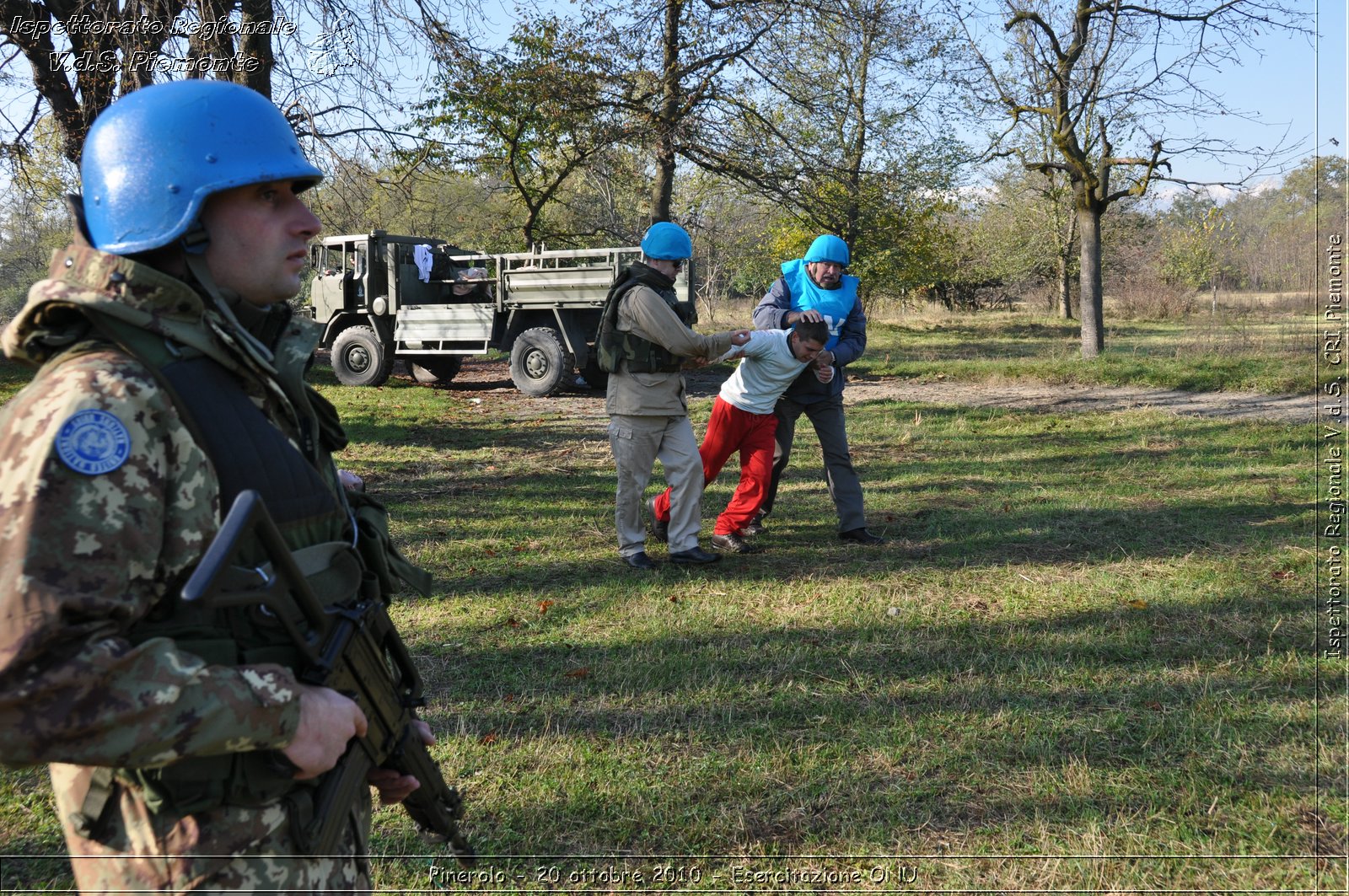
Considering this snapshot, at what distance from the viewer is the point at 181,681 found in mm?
1276

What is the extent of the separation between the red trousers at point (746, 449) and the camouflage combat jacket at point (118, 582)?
4842 millimetres

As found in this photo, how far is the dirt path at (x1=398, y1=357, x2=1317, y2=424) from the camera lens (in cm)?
1161

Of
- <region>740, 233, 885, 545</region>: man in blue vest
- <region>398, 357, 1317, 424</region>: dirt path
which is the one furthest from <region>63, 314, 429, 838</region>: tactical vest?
<region>398, 357, 1317, 424</region>: dirt path

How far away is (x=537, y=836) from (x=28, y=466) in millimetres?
2309

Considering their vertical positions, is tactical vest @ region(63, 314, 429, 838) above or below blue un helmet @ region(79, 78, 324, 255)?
below

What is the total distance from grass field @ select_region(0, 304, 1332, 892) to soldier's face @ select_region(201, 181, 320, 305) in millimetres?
2066

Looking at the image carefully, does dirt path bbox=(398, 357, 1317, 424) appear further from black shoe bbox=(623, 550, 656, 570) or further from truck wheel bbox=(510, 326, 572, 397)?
black shoe bbox=(623, 550, 656, 570)

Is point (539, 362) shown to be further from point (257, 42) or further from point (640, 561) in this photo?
point (640, 561)

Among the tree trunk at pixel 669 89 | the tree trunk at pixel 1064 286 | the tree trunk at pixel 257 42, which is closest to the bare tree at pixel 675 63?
the tree trunk at pixel 669 89

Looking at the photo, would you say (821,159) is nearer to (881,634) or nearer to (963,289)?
(881,634)

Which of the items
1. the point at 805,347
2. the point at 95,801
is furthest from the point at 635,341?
the point at 95,801

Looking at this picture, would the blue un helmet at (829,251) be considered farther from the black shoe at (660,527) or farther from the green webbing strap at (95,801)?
the green webbing strap at (95,801)

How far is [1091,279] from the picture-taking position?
651 inches

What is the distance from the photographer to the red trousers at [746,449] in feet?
20.5
